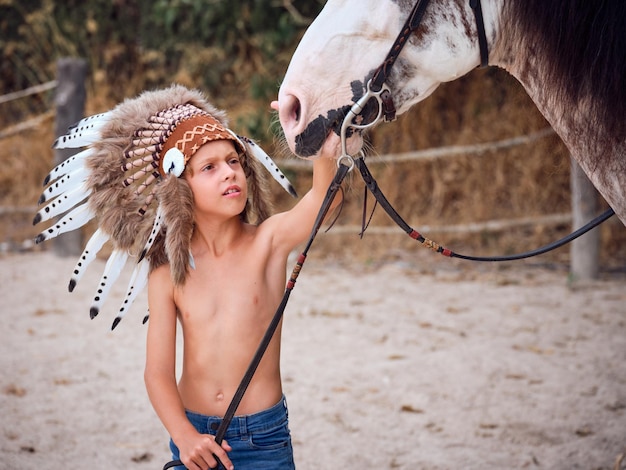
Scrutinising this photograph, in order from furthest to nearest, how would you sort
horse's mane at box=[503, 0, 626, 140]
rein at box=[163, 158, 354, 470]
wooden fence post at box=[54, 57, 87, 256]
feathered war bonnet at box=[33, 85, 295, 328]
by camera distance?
wooden fence post at box=[54, 57, 87, 256], feathered war bonnet at box=[33, 85, 295, 328], rein at box=[163, 158, 354, 470], horse's mane at box=[503, 0, 626, 140]

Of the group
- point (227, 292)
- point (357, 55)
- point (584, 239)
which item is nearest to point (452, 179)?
point (584, 239)

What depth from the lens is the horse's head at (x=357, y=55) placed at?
64.1 inches

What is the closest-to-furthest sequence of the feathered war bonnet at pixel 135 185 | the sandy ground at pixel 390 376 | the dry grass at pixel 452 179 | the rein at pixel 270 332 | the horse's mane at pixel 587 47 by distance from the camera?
1. the horse's mane at pixel 587 47
2. the rein at pixel 270 332
3. the feathered war bonnet at pixel 135 185
4. the sandy ground at pixel 390 376
5. the dry grass at pixel 452 179

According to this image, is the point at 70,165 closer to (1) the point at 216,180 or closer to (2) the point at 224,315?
(1) the point at 216,180

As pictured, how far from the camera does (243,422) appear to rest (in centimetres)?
193

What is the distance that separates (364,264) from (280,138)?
4602 mm

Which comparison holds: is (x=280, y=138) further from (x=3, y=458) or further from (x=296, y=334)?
(x=296, y=334)

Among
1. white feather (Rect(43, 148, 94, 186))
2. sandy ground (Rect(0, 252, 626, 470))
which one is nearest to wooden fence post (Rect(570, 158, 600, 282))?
sandy ground (Rect(0, 252, 626, 470))

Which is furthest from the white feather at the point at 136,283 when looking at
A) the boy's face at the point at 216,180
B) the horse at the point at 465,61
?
the horse at the point at 465,61

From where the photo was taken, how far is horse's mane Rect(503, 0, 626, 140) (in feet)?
5.06

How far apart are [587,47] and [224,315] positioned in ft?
3.79

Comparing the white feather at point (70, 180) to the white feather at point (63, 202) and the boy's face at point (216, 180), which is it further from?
the boy's face at point (216, 180)

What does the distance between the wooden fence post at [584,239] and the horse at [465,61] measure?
389cm

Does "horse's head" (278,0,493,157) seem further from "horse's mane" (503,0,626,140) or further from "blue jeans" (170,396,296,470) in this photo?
"blue jeans" (170,396,296,470)
